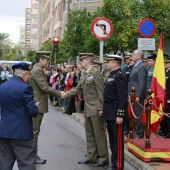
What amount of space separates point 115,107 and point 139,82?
8.81ft

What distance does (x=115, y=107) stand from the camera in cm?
871

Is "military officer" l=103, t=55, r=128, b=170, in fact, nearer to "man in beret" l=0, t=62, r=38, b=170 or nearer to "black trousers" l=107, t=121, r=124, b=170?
"black trousers" l=107, t=121, r=124, b=170

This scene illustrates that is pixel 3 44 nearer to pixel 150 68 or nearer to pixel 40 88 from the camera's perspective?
pixel 150 68

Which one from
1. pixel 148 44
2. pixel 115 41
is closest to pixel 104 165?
pixel 148 44

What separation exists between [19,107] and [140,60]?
5.00 metres

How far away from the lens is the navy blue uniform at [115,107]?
8.46 metres

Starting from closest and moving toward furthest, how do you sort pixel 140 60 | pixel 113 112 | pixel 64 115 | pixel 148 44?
1. pixel 113 112
2. pixel 140 60
3. pixel 148 44
4. pixel 64 115

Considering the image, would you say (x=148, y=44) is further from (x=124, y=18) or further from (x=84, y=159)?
(x=124, y=18)

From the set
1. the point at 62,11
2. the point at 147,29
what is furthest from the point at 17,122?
the point at 62,11

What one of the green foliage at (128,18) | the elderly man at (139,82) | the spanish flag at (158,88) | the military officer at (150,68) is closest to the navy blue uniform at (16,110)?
the spanish flag at (158,88)

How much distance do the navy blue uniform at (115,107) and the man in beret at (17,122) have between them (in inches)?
74.7

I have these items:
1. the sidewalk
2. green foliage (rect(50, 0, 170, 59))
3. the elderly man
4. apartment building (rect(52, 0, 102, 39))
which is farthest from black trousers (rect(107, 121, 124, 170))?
apartment building (rect(52, 0, 102, 39))

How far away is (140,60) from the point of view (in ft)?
37.5

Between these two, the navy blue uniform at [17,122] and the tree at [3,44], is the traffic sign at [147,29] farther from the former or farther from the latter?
the tree at [3,44]
